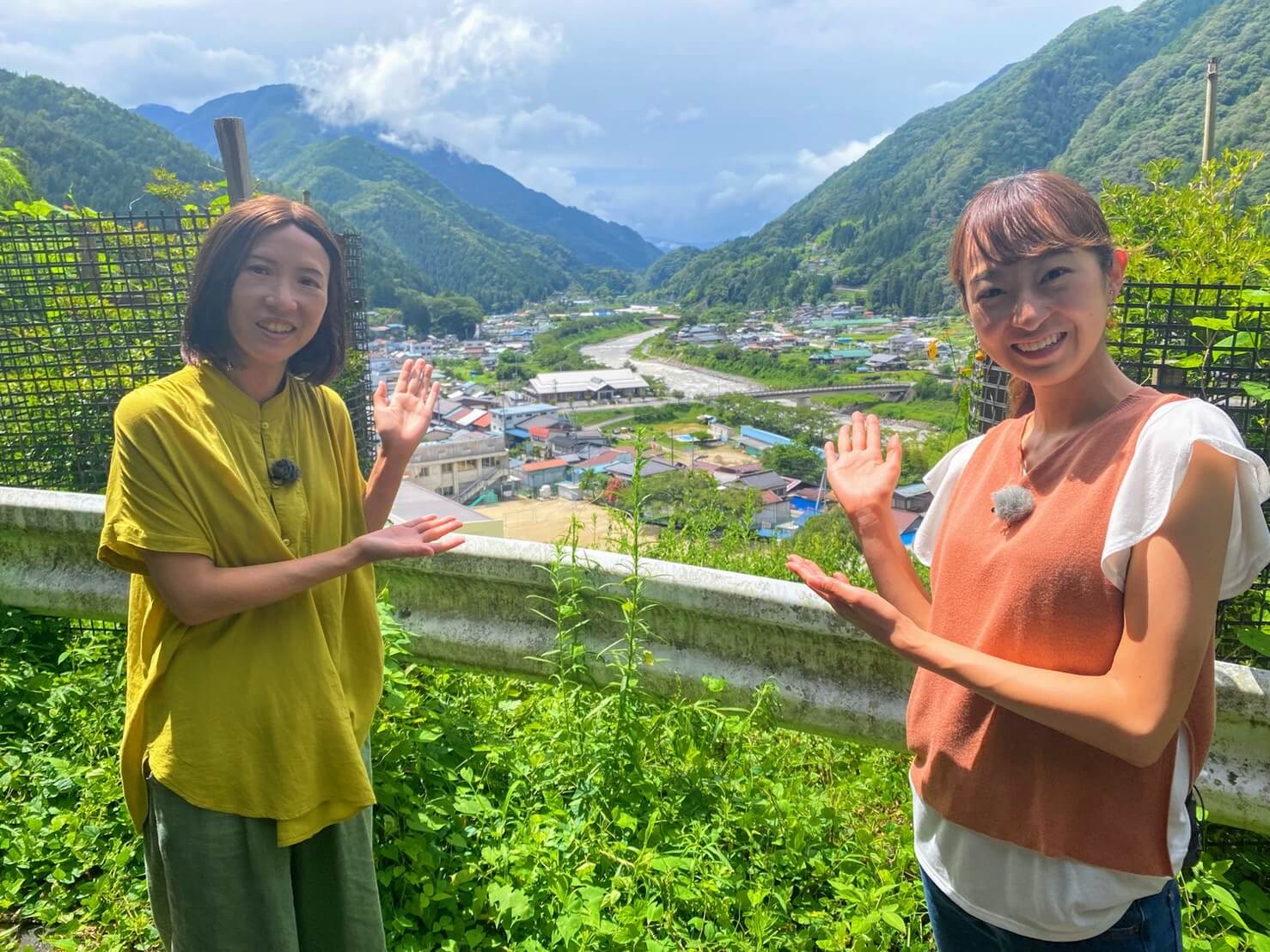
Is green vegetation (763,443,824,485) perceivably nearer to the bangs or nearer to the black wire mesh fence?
the black wire mesh fence

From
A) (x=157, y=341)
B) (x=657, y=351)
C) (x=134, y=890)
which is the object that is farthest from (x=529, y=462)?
(x=657, y=351)

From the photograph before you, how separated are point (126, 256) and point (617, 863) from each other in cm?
462

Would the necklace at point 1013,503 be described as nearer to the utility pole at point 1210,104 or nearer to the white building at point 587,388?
the utility pole at point 1210,104

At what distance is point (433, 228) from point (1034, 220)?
10711 centimetres

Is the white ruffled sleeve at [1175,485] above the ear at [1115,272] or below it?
below

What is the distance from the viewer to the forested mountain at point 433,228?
313ft

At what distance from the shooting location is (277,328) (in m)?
1.73

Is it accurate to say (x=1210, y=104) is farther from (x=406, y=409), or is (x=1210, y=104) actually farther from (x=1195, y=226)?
(x=406, y=409)

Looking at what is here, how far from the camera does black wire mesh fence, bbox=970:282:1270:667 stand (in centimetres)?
246

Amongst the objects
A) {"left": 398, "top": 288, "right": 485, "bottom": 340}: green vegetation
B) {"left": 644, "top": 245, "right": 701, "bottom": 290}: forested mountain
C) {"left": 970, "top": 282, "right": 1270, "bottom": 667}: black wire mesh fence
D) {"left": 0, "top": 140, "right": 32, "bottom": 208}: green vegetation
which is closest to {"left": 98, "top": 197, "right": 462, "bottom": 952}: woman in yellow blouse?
{"left": 970, "top": 282, "right": 1270, "bottom": 667}: black wire mesh fence

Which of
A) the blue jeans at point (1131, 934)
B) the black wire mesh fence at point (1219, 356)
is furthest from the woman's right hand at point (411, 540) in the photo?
the black wire mesh fence at point (1219, 356)

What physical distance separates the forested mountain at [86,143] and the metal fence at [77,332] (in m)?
41.0

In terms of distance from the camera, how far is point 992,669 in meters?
1.22

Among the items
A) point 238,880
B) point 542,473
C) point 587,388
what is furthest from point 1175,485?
point 587,388
